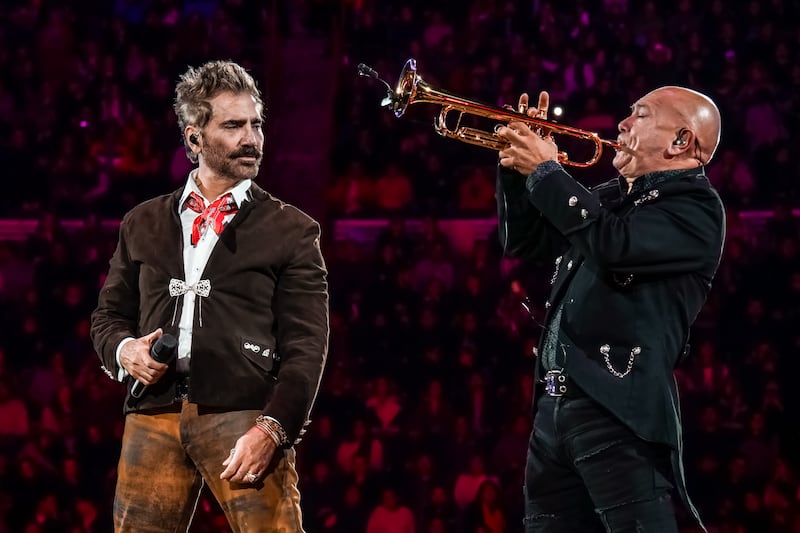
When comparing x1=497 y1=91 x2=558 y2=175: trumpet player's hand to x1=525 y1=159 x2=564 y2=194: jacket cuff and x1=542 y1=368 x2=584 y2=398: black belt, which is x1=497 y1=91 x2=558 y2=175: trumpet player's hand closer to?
x1=525 y1=159 x2=564 y2=194: jacket cuff

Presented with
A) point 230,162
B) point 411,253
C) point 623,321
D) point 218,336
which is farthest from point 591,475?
point 411,253

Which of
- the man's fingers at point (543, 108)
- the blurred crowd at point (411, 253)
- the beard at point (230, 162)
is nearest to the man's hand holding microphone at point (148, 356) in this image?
the beard at point (230, 162)

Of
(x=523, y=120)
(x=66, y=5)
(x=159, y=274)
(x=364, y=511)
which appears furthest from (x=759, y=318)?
(x=66, y=5)

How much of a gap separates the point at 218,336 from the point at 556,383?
1.02 metres

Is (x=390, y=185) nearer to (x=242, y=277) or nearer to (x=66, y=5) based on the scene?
(x=66, y=5)

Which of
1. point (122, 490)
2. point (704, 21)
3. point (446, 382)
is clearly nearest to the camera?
point (122, 490)

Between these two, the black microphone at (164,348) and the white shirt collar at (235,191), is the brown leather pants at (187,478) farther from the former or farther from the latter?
the white shirt collar at (235,191)

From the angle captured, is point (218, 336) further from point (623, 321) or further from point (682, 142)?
point (682, 142)

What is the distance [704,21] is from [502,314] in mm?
4585

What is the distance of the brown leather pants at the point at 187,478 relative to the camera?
335 cm

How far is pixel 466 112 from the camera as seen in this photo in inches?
149

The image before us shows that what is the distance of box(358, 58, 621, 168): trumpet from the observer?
3682mm

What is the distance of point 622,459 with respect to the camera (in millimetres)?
3229

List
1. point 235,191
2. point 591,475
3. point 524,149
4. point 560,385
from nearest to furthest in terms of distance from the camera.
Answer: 1. point 591,475
2. point 560,385
3. point 524,149
4. point 235,191
